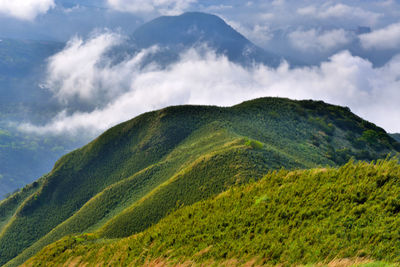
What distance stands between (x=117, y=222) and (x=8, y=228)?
7608 centimetres

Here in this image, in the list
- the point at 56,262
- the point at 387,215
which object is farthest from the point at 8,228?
the point at 387,215

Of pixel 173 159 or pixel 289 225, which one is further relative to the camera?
pixel 173 159

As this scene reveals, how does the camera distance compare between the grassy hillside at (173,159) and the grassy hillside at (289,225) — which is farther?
the grassy hillside at (173,159)

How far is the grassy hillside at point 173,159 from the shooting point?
53219mm

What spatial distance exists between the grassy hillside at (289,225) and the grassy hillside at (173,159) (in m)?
22.4

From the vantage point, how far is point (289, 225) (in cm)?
1897

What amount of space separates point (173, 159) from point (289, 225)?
66176 millimetres

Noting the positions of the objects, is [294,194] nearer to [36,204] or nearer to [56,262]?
[56,262]

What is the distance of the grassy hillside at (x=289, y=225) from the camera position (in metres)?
15.7

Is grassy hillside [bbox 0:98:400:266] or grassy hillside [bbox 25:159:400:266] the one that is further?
grassy hillside [bbox 0:98:400:266]

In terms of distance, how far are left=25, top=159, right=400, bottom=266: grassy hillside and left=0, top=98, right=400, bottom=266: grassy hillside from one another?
22433 mm

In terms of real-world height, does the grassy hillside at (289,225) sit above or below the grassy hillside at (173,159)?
below

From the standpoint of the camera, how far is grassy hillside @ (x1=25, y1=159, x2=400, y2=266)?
15.7 meters

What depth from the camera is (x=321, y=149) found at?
8231 cm
